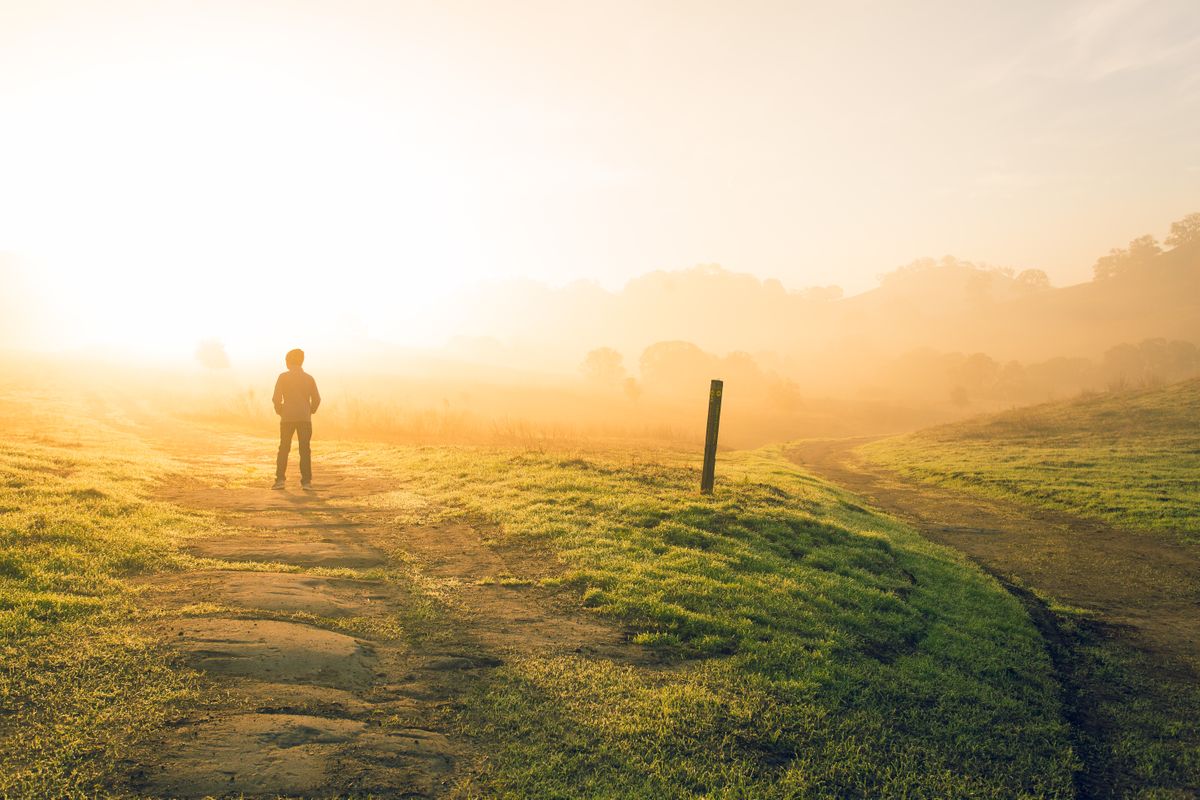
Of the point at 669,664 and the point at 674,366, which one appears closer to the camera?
the point at 669,664

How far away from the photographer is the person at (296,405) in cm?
1434

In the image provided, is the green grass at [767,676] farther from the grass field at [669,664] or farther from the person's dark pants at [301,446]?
the person's dark pants at [301,446]

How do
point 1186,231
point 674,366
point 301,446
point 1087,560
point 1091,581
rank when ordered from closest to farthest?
point 1091,581
point 1087,560
point 301,446
point 674,366
point 1186,231

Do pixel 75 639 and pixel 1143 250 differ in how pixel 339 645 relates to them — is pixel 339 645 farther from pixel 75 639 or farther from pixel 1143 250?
pixel 1143 250

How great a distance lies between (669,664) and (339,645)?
347 cm

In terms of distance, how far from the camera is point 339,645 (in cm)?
602

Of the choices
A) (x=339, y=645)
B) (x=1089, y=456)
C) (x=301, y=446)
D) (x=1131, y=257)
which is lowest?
(x=339, y=645)

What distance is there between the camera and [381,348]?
16562 cm

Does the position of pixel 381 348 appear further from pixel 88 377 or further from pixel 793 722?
pixel 793 722

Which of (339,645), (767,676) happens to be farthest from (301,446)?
(767,676)

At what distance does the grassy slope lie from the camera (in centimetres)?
1767

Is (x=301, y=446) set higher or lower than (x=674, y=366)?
lower

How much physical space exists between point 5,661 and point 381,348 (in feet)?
562

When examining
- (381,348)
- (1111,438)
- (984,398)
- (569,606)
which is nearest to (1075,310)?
(984,398)
